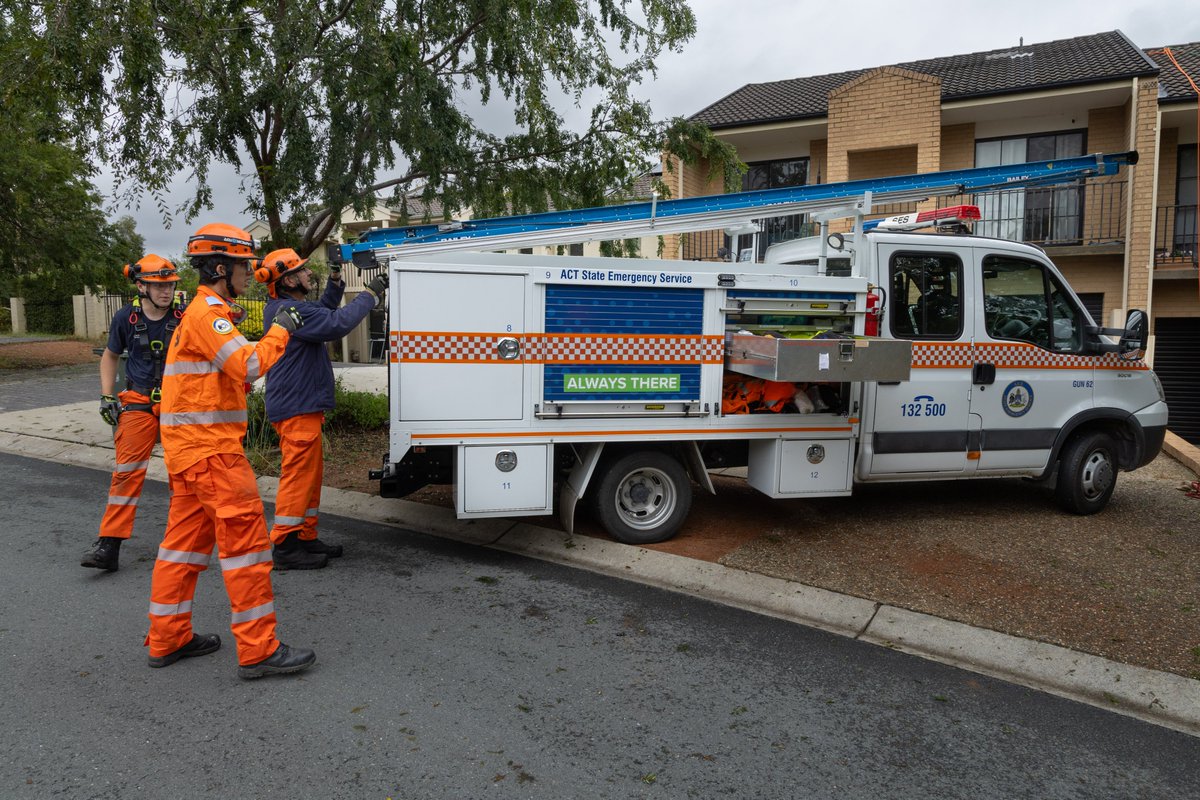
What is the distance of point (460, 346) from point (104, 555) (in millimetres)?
2510

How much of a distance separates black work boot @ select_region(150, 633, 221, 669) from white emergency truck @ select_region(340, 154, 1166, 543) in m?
1.51

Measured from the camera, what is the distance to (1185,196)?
46.5ft

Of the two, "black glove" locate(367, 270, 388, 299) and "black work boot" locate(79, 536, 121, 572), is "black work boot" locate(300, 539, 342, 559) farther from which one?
"black glove" locate(367, 270, 388, 299)

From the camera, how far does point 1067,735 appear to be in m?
3.37

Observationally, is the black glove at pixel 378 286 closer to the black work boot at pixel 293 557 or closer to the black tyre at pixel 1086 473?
the black work boot at pixel 293 557

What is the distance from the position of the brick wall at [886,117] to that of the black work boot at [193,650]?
13.8 metres

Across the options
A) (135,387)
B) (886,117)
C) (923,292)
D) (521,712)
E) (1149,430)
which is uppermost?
(886,117)

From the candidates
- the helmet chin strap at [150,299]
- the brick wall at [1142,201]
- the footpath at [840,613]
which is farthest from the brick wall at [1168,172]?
the helmet chin strap at [150,299]

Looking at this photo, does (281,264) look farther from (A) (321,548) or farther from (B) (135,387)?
(A) (321,548)

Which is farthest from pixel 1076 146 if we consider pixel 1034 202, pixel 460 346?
pixel 460 346

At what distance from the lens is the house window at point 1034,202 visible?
14445 mm

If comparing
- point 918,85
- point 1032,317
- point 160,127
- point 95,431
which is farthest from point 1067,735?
point 918,85

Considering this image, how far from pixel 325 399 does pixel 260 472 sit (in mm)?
3005

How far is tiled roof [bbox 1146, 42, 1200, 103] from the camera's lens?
13062mm
